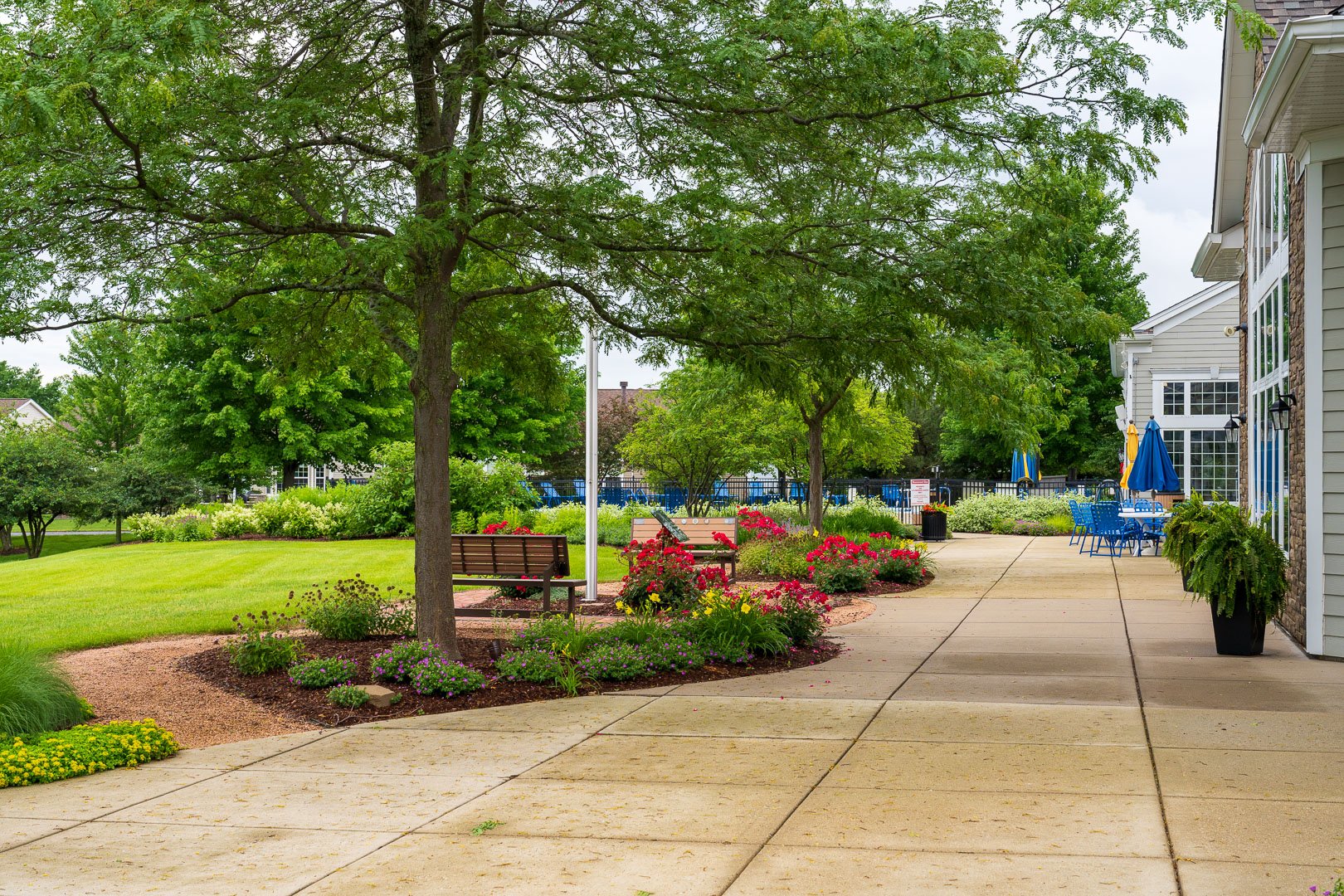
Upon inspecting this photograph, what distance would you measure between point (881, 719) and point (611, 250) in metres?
3.93

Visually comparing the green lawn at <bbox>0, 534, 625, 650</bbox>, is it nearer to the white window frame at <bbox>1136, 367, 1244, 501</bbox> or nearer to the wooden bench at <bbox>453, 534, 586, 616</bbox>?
the wooden bench at <bbox>453, 534, 586, 616</bbox>

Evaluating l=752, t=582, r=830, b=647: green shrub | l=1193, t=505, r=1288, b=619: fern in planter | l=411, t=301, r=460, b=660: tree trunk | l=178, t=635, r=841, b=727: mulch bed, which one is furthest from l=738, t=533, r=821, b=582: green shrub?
l=411, t=301, r=460, b=660: tree trunk

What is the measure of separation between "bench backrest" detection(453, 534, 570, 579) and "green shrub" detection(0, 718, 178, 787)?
599cm

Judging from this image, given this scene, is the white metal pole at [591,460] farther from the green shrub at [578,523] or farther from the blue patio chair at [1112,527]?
the blue patio chair at [1112,527]

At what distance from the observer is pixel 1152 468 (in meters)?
21.7

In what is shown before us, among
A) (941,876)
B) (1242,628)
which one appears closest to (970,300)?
(1242,628)

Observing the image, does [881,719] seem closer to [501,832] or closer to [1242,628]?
[501,832]

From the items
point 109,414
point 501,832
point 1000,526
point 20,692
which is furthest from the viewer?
point 109,414

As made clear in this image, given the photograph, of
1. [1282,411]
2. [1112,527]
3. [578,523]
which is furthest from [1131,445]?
[1282,411]

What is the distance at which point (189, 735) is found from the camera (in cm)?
754

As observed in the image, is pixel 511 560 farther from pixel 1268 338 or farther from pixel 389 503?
pixel 389 503

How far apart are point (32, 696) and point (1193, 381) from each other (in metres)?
26.2

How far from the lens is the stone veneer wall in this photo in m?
9.99

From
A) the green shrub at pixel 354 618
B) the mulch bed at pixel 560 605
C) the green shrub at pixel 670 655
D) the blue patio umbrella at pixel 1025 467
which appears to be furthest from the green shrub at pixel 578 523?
the blue patio umbrella at pixel 1025 467
